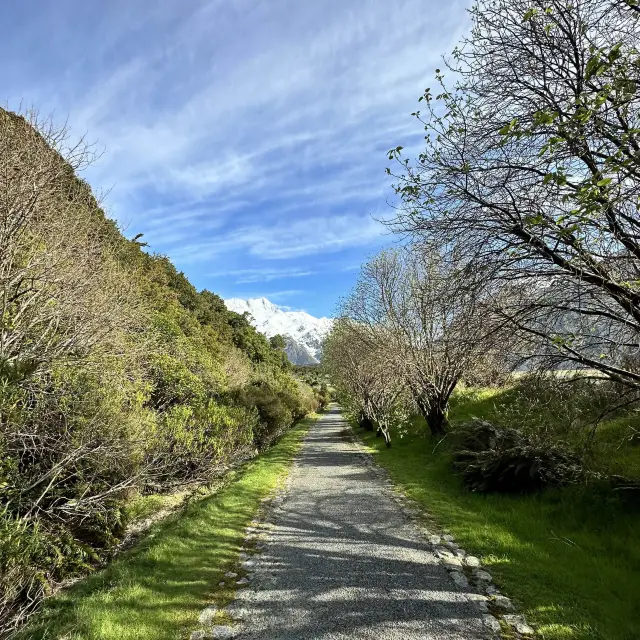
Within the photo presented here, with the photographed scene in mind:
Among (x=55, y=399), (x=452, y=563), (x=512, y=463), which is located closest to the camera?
(x=452, y=563)

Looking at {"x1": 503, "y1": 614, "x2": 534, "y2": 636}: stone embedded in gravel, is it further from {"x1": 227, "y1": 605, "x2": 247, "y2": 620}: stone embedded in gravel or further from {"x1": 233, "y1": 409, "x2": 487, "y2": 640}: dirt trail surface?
{"x1": 227, "y1": 605, "x2": 247, "y2": 620}: stone embedded in gravel

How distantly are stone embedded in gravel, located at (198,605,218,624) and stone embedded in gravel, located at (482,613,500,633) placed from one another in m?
2.88

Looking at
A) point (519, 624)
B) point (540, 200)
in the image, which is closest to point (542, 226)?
point (540, 200)

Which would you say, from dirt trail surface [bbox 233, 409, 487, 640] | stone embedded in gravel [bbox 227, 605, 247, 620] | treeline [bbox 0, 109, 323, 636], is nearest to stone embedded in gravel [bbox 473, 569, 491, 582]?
dirt trail surface [bbox 233, 409, 487, 640]

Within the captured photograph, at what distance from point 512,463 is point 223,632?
7.04 metres

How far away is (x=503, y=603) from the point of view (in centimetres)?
457

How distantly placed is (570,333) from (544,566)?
10.6ft

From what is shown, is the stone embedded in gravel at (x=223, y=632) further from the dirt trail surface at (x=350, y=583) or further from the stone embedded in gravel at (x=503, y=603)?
the stone embedded in gravel at (x=503, y=603)

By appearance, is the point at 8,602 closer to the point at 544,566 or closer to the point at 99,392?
the point at 99,392

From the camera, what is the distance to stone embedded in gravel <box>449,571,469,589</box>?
501 cm

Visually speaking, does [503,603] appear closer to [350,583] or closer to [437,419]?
[350,583]

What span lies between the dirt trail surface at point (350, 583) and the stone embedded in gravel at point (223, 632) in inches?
4.1

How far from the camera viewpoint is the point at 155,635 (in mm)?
4105

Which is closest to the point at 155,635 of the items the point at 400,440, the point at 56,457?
the point at 56,457
